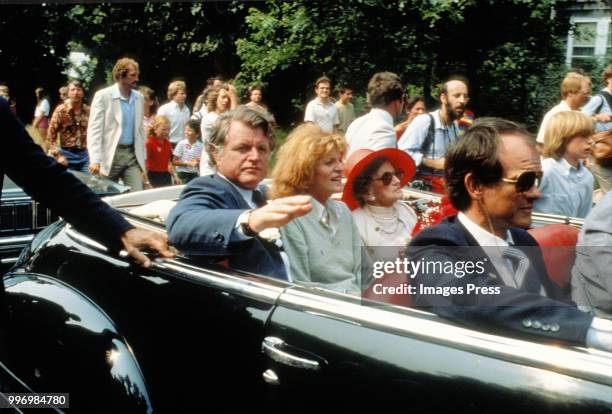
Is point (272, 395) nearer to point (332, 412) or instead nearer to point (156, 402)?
point (332, 412)

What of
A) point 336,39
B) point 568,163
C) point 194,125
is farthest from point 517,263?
point 194,125

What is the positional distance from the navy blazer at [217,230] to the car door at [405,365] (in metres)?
0.29

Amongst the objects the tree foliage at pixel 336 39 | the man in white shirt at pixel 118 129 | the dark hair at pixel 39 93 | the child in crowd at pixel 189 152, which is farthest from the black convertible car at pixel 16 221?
the dark hair at pixel 39 93

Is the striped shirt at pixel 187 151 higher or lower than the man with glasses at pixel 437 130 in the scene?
lower

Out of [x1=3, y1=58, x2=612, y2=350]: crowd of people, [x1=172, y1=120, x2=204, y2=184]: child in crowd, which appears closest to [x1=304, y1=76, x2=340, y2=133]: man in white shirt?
[x1=172, y1=120, x2=204, y2=184]: child in crowd

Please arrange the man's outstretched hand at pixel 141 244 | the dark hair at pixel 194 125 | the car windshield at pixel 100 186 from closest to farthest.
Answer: the man's outstretched hand at pixel 141 244 → the car windshield at pixel 100 186 → the dark hair at pixel 194 125

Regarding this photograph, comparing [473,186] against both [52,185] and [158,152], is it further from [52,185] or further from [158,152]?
[158,152]

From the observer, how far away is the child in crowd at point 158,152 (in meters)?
7.61

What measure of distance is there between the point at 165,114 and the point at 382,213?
5.86 m

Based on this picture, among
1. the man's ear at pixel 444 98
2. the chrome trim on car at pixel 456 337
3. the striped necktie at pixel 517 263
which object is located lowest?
the chrome trim on car at pixel 456 337

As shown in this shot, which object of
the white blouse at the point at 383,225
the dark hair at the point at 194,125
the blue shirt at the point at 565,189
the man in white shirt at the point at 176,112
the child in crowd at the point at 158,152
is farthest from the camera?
the man in white shirt at the point at 176,112

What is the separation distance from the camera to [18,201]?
4.80 metres

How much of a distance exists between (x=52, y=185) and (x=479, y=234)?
1185mm

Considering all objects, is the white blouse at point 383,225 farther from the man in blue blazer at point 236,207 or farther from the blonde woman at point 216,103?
the blonde woman at point 216,103
